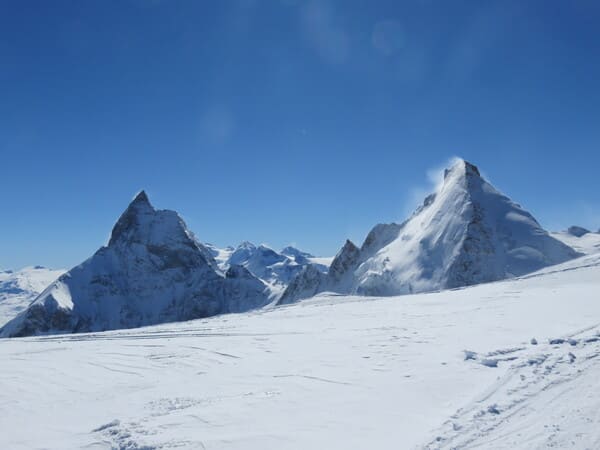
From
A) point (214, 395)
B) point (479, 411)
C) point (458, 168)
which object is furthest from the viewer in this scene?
point (458, 168)

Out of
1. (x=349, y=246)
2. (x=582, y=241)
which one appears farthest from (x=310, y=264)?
(x=582, y=241)

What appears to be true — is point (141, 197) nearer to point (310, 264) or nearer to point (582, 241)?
point (310, 264)

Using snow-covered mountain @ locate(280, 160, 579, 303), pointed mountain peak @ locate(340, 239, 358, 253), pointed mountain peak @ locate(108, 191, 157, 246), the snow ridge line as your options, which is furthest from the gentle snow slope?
pointed mountain peak @ locate(108, 191, 157, 246)

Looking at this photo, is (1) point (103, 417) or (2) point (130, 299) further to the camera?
(2) point (130, 299)

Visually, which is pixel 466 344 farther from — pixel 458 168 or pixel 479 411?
pixel 458 168

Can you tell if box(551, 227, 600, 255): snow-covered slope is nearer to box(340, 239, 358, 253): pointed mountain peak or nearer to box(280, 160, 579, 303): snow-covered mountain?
box(280, 160, 579, 303): snow-covered mountain

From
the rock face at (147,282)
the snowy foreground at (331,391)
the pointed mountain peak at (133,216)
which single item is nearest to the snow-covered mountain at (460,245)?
the snowy foreground at (331,391)

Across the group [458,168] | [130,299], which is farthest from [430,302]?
[130,299]
